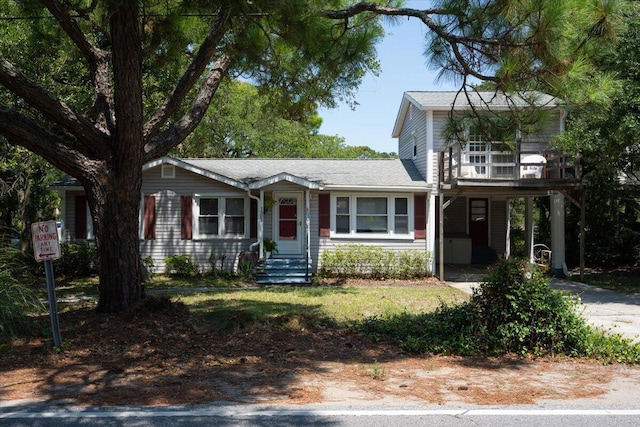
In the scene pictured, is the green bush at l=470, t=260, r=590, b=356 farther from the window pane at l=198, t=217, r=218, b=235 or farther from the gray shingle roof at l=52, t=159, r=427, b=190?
the window pane at l=198, t=217, r=218, b=235

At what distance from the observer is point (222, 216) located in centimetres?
1795

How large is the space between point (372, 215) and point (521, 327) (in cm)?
1062

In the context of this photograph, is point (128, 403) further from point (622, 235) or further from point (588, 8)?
point (622, 235)

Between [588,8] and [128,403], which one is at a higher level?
[588,8]

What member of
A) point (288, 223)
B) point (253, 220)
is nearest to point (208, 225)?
point (253, 220)

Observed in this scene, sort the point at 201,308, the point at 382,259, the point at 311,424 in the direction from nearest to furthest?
the point at 311,424 → the point at 201,308 → the point at 382,259

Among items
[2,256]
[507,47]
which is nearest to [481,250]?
[507,47]

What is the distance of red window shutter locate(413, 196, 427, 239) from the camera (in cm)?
1783

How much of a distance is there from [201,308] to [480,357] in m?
5.82

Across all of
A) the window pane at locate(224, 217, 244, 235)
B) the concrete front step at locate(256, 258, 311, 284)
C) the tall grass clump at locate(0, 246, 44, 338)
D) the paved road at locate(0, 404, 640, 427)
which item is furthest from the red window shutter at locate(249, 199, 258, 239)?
the paved road at locate(0, 404, 640, 427)

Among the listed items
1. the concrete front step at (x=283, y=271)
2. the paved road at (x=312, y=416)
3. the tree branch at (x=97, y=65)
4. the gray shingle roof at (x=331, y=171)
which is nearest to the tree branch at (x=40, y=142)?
the tree branch at (x=97, y=65)

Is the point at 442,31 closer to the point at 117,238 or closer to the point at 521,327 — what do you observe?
the point at 521,327

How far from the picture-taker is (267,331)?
8.52 metres

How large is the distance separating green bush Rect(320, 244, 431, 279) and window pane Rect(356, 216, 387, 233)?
88 centimetres
